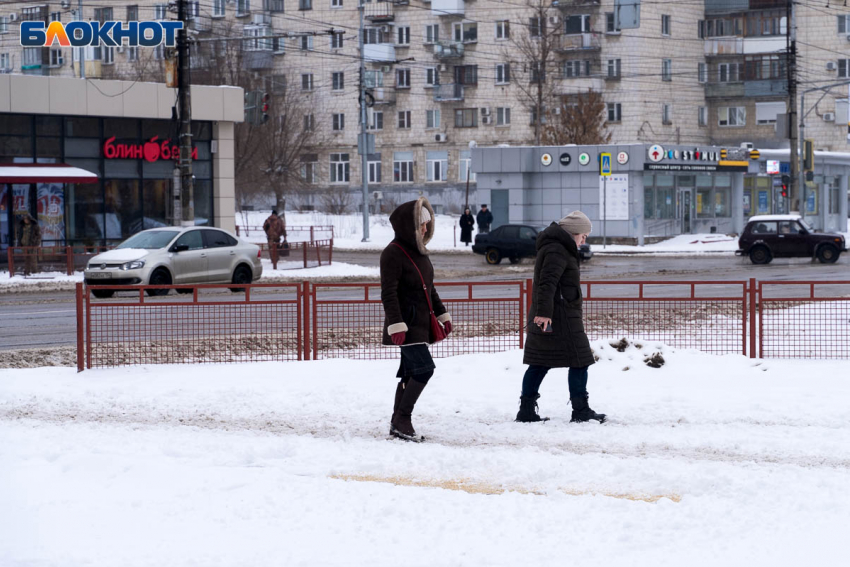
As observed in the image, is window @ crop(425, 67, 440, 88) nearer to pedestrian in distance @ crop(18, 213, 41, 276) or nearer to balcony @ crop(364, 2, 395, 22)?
balcony @ crop(364, 2, 395, 22)

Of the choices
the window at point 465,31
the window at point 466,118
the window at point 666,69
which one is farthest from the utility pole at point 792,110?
the window at point 465,31

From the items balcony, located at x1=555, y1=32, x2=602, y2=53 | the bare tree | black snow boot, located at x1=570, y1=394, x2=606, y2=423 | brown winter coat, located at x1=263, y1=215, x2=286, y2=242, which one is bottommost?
black snow boot, located at x1=570, y1=394, x2=606, y2=423

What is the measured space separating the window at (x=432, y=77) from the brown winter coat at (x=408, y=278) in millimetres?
64950

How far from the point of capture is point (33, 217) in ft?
107

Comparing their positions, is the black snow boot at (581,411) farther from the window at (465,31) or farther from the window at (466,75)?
A: the window at (465,31)

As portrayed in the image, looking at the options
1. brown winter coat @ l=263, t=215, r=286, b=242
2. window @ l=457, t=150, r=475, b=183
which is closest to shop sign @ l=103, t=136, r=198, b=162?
brown winter coat @ l=263, t=215, r=286, b=242

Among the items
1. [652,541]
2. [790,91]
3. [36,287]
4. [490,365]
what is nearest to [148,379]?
[490,365]

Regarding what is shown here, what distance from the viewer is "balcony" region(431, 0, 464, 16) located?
7062cm

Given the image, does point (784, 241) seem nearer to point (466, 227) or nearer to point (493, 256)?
point (493, 256)

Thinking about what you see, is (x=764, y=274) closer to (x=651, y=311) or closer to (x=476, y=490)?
(x=651, y=311)

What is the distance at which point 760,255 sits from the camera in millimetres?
35125

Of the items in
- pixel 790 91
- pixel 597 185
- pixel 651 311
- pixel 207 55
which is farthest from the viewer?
pixel 207 55

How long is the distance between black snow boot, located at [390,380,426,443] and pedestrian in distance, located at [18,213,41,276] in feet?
73.6

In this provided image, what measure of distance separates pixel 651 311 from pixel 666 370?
6.67 feet
